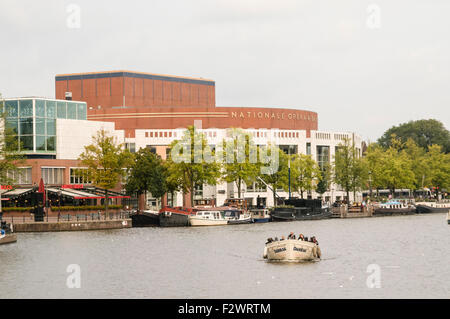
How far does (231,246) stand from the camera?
92562 millimetres

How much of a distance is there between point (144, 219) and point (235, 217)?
48.2 ft

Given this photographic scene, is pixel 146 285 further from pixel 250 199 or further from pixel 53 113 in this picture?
pixel 250 199

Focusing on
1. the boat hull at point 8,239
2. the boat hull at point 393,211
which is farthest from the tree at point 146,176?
the boat hull at point 393,211

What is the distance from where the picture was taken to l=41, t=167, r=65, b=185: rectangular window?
144875mm

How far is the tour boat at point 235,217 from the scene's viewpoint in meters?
138

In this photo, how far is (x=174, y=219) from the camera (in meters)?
134

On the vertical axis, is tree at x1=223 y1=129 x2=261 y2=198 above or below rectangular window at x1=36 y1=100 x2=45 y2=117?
below

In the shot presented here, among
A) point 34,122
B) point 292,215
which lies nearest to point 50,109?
point 34,122

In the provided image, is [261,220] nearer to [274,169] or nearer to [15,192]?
[274,169]

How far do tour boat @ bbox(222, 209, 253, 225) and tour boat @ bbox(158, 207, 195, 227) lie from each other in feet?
21.3

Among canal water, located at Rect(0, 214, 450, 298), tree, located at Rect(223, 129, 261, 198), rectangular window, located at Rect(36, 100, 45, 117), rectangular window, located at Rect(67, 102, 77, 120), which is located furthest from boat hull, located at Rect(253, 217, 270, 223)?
rectangular window, located at Rect(36, 100, 45, 117)

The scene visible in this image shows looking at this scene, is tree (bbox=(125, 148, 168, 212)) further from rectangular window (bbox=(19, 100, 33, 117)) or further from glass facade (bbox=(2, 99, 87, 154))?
rectangular window (bbox=(19, 100, 33, 117))

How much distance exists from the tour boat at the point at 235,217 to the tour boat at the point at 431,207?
58.9 m

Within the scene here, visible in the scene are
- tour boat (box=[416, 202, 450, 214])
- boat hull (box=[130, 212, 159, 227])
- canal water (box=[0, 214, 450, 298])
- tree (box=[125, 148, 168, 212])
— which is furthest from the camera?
tour boat (box=[416, 202, 450, 214])
